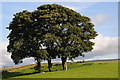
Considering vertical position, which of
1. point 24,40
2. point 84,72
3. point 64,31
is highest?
point 64,31

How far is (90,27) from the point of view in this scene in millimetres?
58562

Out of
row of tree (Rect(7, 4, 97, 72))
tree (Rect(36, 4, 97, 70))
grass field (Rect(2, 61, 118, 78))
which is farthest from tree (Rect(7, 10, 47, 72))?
grass field (Rect(2, 61, 118, 78))

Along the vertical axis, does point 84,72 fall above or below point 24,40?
below

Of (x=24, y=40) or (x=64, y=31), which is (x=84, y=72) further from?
(x=24, y=40)

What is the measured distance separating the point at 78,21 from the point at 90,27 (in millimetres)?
3908

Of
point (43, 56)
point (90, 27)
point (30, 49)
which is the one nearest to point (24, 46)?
point (30, 49)

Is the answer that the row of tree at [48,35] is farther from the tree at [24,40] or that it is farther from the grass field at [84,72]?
the grass field at [84,72]

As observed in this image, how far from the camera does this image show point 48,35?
5053 centimetres

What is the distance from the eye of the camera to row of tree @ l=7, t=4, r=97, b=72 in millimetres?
51875

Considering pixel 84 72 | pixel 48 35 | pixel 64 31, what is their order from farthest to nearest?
pixel 64 31 → pixel 48 35 → pixel 84 72

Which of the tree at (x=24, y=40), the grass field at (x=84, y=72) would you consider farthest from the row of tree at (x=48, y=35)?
the grass field at (x=84, y=72)

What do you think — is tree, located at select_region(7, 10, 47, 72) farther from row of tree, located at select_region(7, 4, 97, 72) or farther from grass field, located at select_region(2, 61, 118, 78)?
grass field, located at select_region(2, 61, 118, 78)

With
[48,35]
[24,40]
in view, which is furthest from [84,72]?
[24,40]

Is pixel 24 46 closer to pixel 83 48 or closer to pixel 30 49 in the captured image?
pixel 30 49
